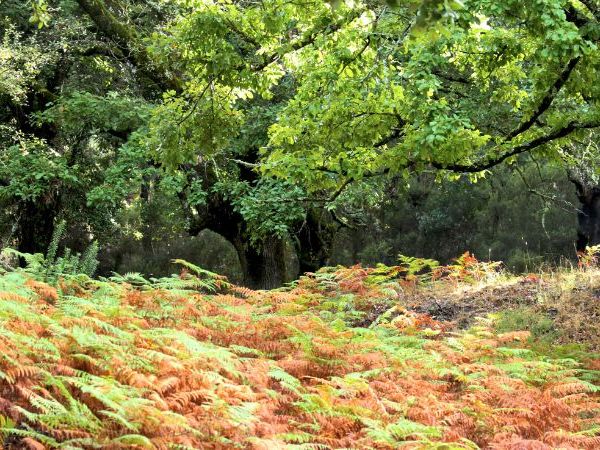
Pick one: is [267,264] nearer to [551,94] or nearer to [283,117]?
[283,117]

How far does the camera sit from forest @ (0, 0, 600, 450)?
4.70 meters

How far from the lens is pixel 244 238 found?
1502cm

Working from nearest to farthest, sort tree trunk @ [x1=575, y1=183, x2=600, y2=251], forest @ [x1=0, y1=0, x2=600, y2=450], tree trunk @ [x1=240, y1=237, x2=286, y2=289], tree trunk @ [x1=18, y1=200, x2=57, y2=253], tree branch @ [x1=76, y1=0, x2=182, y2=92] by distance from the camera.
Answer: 1. forest @ [x1=0, y1=0, x2=600, y2=450]
2. tree branch @ [x1=76, y1=0, x2=182, y2=92]
3. tree trunk @ [x1=240, y1=237, x2=286, y2=289]
4. tree trunk @ [x1=18, y1=200, x2=57, y2=253]
5. tree trunk @ [x1=575, y1=183, x2=600, y2=251]

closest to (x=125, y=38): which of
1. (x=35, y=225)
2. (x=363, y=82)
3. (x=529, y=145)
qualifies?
(x=35, y=225)

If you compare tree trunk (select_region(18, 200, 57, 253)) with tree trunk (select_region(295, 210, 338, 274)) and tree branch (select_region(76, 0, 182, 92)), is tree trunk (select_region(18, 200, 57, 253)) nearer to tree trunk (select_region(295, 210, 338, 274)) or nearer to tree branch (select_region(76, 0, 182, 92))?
tree branch (select_region(76, 0, 182, 92))

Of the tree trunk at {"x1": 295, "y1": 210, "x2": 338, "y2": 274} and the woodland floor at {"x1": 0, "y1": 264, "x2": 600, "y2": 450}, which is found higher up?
the tree trunk at {"x1": 295, "y1": 210, "x2": 338, "y2": 274}

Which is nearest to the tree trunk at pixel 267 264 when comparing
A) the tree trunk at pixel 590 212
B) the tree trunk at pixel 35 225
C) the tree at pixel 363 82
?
the tree at pixel 363 82

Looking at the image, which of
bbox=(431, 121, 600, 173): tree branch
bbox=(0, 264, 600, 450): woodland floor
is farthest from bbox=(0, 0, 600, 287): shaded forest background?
bbox=(0, 264, 600, 450): woodland floor

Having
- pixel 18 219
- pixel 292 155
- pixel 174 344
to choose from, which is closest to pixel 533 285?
pixel 292 155

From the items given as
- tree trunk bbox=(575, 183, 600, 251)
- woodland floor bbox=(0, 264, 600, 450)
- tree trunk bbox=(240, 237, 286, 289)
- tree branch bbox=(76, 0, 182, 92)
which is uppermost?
tree branch bbox=(76, 0, 182, 92)

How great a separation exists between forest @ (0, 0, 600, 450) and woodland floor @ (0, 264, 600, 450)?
1.1 inches

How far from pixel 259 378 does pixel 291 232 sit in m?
9.02

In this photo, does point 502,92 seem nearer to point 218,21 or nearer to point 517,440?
point 218,21

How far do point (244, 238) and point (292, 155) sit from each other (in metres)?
5.38
